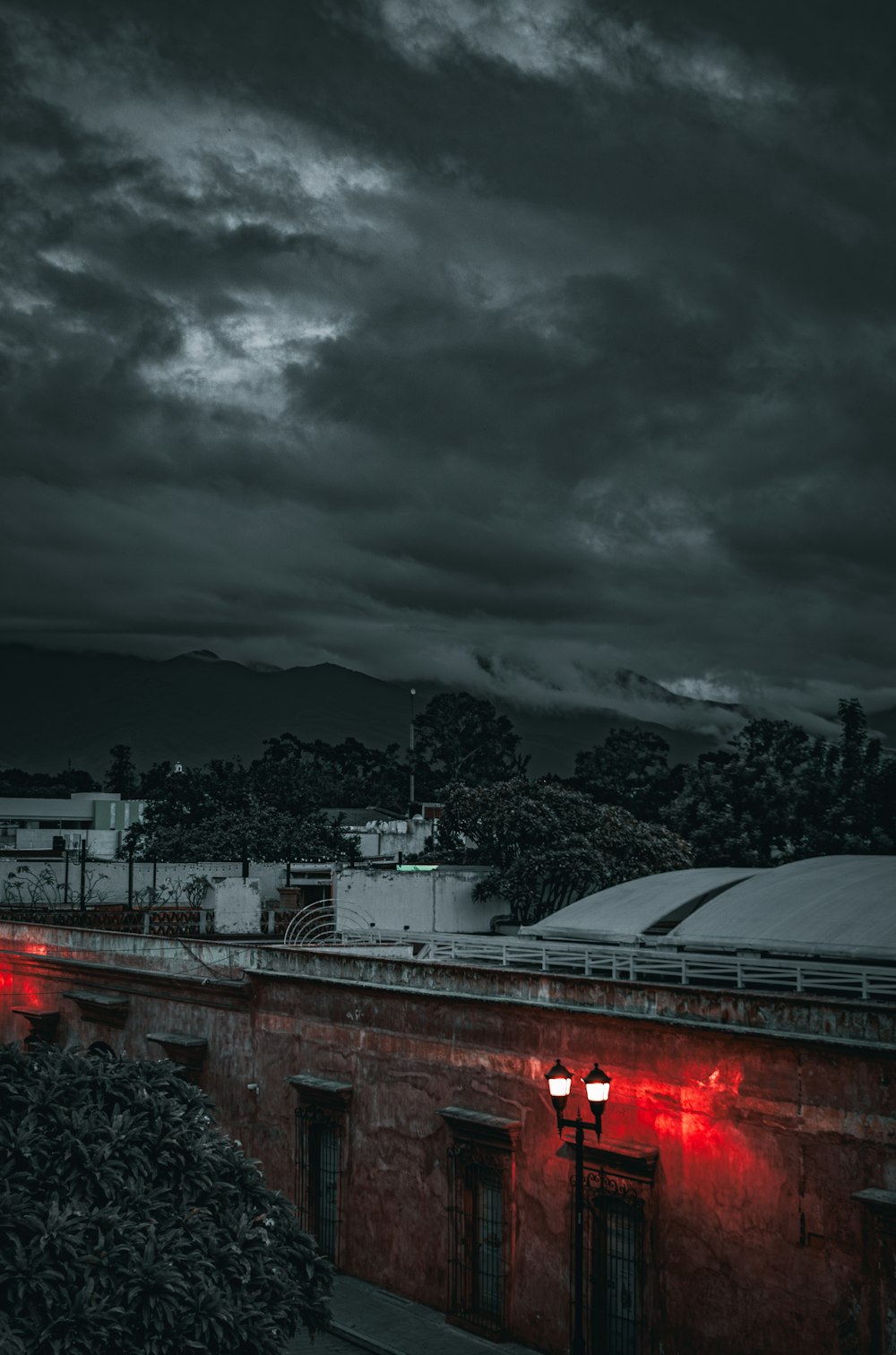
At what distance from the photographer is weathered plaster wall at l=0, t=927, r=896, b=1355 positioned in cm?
1307

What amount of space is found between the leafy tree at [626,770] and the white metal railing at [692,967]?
37.6 metres

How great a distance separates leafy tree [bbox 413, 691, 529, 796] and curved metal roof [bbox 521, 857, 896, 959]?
76849 millimetres

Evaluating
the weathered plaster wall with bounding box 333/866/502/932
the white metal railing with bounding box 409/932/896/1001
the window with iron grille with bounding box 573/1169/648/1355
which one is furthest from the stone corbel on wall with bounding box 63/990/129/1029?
the window with iron grille with bounding box 573/1169/648/1355

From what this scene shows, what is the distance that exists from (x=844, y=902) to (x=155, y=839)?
165 feet

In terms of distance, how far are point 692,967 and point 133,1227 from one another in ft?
38.5

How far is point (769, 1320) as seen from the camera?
13.5 meters

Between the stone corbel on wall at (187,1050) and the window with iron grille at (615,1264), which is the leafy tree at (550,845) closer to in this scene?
the stone corbel on wall at (187,1050)

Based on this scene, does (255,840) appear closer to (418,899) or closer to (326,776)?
(418,899)

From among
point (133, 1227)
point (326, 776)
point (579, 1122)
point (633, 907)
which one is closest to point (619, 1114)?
point (579, 1122)

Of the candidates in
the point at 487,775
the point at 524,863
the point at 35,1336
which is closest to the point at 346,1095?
the point at 35,1336

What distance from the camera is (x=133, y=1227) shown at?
37.4ft

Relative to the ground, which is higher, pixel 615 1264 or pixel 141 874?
pixel 141 874

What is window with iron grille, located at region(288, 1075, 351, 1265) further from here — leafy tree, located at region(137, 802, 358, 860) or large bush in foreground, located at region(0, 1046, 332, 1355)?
leafy tree, located at region(137, 802, 358, 860)

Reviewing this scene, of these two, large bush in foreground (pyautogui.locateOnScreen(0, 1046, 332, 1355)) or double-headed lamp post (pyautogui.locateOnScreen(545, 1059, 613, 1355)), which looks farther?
double-headed lamp post (pyautogui.locateOnScreen(545, 1059, 613, 1355))
